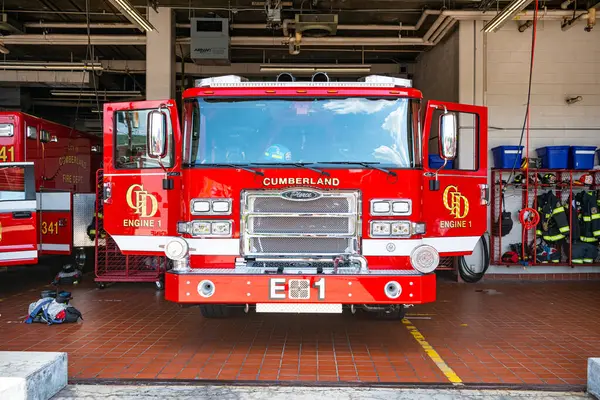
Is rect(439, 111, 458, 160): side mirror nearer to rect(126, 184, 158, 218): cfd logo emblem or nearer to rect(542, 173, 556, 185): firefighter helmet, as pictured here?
rect(126, 184, 158, 218): cfd logo emblem

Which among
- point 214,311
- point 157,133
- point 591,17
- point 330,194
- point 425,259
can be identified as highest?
point 591,17

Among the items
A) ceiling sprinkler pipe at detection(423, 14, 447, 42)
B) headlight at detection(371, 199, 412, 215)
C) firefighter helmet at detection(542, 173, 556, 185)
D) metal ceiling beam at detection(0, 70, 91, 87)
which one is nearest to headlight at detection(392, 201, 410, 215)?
headlight at detection(371, 199, 412, 215)

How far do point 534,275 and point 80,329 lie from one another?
8.15m

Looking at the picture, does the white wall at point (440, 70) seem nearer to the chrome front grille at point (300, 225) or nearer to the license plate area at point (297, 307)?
the chrome front grille at point (300, 225)

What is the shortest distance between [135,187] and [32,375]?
2.74 meters

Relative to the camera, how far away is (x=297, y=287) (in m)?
5.19

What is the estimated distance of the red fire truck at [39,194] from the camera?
8797 mm

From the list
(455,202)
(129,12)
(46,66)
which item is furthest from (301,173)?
(46,66)

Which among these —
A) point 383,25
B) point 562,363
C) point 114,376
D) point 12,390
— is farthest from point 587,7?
point 12,390

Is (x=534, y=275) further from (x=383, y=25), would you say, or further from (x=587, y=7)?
(x=383, y=25)

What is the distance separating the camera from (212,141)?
568 centimetres

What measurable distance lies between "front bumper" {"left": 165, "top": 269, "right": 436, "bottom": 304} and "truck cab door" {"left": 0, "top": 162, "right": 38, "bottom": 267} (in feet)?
15.3

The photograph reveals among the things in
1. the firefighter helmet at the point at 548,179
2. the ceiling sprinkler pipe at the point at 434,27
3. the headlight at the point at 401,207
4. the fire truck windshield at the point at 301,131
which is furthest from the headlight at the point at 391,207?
the ceiling sprinkler pipe at the point at 434,27

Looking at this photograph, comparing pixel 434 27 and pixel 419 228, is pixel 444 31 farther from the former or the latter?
pixel 419 228
